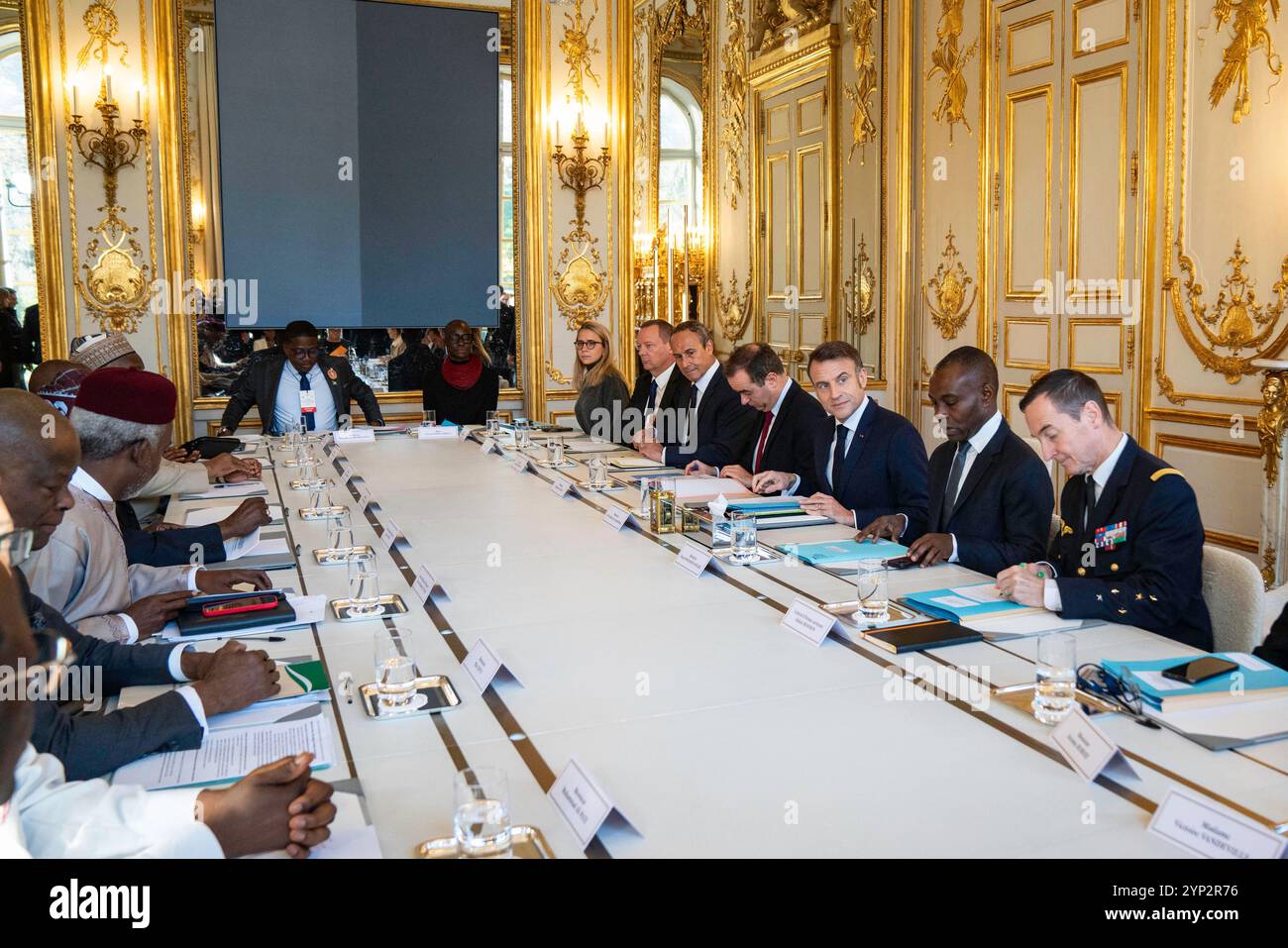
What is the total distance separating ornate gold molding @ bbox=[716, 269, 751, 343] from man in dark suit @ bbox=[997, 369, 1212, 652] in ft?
21.0

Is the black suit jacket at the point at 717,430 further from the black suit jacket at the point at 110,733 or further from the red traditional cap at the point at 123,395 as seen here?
the black suit jacket at the point at 110,733

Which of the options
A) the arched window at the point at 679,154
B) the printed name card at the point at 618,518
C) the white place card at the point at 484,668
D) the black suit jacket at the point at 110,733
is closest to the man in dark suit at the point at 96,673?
the black suit jacket at the point at 110,733

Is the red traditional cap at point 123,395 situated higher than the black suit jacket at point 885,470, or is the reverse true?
the red traditional cap at point 123,395

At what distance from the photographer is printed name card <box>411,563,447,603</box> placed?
8.46 feet

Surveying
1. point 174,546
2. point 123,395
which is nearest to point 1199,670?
point 123,395

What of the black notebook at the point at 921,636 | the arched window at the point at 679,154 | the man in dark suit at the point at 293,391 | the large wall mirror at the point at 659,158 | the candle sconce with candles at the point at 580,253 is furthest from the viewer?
the arched window at the point at 679,154

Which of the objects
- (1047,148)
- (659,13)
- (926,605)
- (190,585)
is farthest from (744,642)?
(659,13)

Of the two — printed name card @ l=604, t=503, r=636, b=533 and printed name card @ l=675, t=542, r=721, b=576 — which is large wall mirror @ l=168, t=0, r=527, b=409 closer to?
printed name card @ l=604, t=503, r=636, b=533

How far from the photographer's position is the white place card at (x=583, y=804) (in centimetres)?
137

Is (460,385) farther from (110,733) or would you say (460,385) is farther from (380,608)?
(110,733)

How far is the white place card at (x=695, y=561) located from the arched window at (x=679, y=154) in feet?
30.8

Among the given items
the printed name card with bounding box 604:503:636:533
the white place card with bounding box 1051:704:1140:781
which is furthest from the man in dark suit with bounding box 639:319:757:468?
the white place card with bounding box 1051:704:1140:781

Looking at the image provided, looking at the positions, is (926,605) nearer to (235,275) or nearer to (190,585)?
(190,585)
